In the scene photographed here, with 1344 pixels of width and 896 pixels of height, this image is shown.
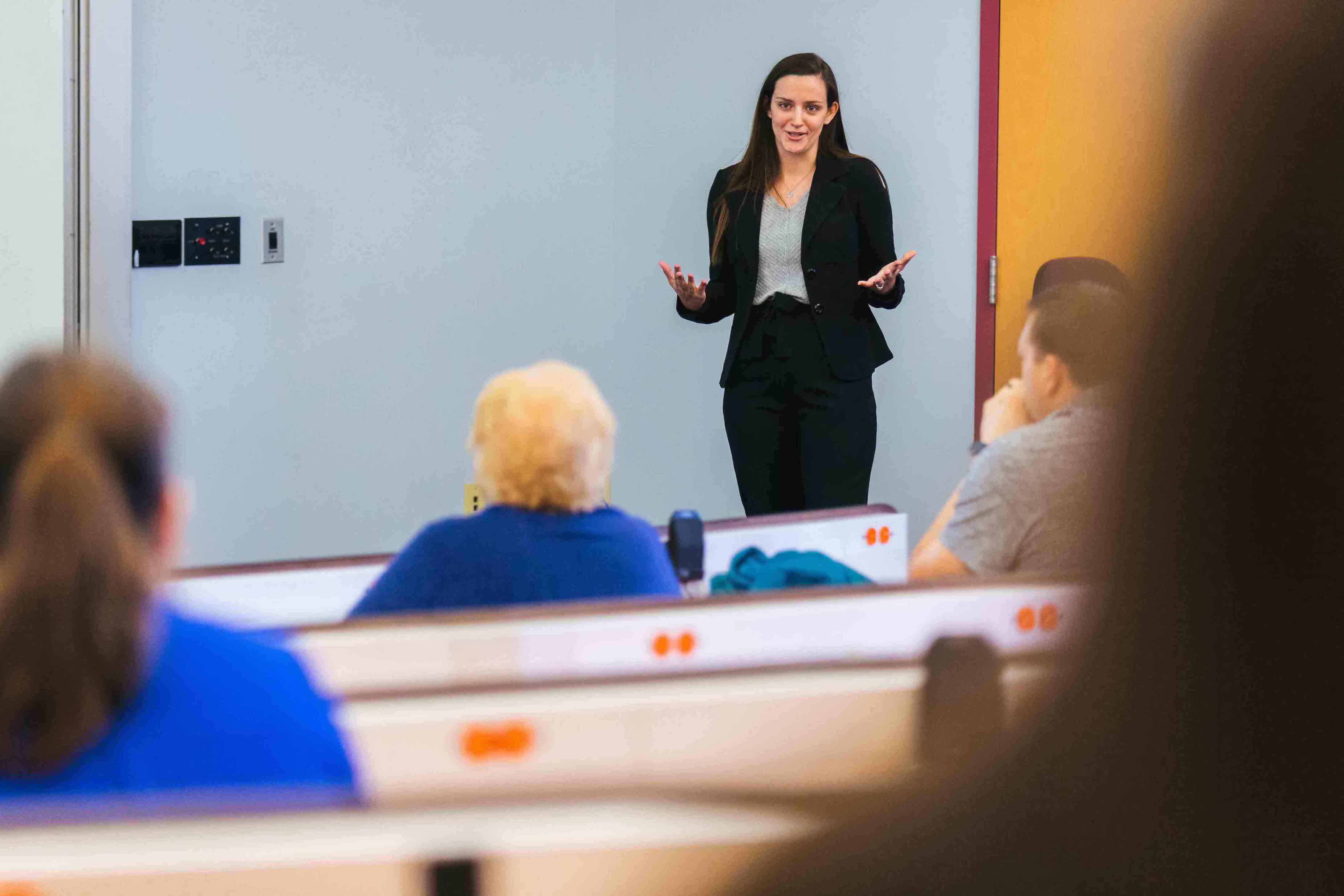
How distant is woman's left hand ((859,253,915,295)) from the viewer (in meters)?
3.07

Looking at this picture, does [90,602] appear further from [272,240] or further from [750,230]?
[272,240]

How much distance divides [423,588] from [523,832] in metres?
1.26

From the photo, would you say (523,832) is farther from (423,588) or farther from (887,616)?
(423,588)

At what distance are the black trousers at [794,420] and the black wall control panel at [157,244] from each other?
61.6 inches

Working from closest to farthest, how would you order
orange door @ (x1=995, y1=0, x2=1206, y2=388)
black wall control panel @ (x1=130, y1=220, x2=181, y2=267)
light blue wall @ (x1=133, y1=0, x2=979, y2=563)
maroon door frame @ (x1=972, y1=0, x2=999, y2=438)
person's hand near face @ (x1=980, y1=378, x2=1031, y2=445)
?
orange door @ (x1=995, y1=0, x2=1206, y2=388) → person's hand near face @ (x1=980, y1=378, x2=1031, y2=445) → black wall control panel @ (x1=130, y1=220, x2=181, y2=267) → light blue wall @ (x1=133, y1=0, x2=979, y2=563) → maroon door frame @ (x1=972, y1=0, x2=999, y2=438)

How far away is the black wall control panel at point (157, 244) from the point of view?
3.70m

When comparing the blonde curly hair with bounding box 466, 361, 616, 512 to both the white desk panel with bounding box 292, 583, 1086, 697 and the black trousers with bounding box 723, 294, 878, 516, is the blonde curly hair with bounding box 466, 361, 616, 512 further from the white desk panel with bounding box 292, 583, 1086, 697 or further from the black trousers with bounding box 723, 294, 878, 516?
the black trousers with bounding box 723, 294, 878, 516

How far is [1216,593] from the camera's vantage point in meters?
0.26

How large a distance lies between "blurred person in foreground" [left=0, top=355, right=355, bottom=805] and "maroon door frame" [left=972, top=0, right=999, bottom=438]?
3.43m

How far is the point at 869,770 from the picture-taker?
13.1 inches

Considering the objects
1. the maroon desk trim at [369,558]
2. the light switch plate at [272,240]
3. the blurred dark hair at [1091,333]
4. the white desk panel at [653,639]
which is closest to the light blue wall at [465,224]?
the light switch plate at [272,240]

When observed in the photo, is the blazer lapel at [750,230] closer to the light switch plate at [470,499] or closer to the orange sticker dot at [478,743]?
the light switch plate at [470,499]

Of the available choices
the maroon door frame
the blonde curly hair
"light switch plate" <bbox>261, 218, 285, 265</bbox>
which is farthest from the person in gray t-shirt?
"light switch plate" <bbox>261, 218, 285, 265</bbox>

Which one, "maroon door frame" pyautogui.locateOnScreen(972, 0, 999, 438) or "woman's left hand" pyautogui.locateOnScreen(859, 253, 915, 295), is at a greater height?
"maroon door frame" pyautogui.locateOnScreen(972, 0, 999, 438)
